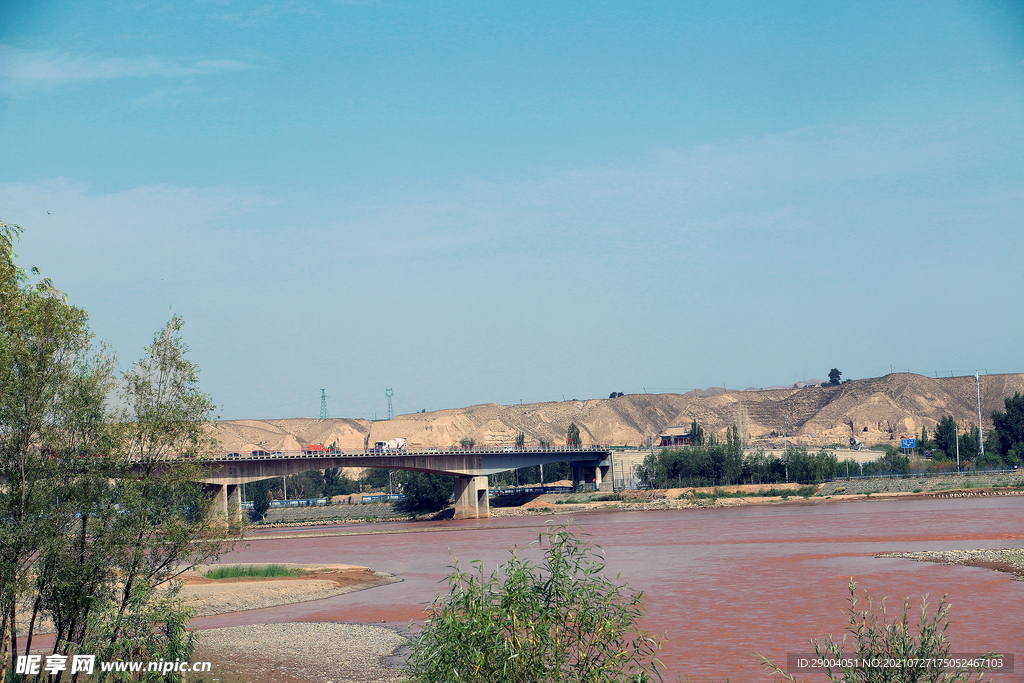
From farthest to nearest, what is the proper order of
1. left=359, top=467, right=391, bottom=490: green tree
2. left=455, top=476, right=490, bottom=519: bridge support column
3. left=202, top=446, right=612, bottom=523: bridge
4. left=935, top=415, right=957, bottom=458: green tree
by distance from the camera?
1. left=359, top=467, right=391, bottom=490: green tree
2. left=935, top=415, right=957, bottom=458: green tree
3. left=455, top=476, right=490, bottom=519: bridge support column
4. left=202, top=446, right=612, bottom=523: bridge

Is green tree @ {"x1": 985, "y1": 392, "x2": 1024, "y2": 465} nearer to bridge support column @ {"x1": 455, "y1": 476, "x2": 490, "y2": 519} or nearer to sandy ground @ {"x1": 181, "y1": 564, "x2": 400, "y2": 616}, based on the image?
bridge support column @ {"x1": 455, "y1": 476, "x2": 490, "y2": 519}

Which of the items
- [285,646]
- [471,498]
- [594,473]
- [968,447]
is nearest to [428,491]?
[471,498]

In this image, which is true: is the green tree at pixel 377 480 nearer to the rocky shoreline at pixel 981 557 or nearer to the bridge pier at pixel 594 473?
the bridge pier at pixel 594 473

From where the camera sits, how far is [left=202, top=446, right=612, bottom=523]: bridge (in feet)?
337

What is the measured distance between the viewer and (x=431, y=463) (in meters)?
117

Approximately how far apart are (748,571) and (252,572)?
102 feet

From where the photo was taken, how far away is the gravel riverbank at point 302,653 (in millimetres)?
27922

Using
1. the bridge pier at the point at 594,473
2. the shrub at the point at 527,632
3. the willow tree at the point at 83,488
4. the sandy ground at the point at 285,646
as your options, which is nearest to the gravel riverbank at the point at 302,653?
the sandy ground at the point at 285,646

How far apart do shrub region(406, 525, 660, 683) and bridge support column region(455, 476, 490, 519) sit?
106514 mm

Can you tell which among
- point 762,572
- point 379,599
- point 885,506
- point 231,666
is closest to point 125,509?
point 231,666

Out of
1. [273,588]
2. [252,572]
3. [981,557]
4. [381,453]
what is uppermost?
[381,453]

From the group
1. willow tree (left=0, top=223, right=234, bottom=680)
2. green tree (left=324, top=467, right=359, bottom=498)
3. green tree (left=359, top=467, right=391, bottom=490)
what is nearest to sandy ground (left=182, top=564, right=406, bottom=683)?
willow tree (left=0, top=223, right=234, bottom=680)

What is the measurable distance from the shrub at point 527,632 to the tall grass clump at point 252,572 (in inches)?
1697

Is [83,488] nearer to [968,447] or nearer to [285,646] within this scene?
[285,646]
